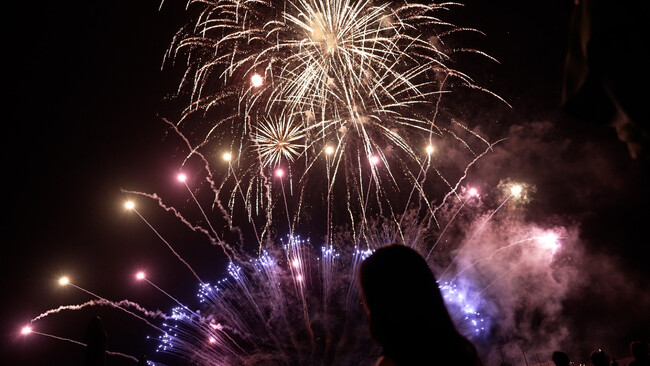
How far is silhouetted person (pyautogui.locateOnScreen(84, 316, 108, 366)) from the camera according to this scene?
478 centimetres

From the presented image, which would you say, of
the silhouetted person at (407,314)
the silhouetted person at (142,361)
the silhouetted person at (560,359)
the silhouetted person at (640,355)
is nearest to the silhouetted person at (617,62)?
the silhouetted person at (407,314)

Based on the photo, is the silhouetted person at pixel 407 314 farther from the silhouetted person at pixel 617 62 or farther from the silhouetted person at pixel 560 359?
the silhouetted person at pixel 560 359

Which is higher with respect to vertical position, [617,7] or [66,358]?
[66,358]

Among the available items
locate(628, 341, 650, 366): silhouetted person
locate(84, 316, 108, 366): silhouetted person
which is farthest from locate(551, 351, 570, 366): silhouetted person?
locate(84, 316, 108, 366): silhouetted person

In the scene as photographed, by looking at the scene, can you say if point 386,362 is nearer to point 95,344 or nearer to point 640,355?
point 95,344

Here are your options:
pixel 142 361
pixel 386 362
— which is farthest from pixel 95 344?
pixel 386 362

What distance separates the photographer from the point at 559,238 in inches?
689

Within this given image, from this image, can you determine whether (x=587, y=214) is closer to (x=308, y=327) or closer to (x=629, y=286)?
(x=629, y=286)

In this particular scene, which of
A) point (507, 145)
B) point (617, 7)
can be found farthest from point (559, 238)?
point (617, 7)

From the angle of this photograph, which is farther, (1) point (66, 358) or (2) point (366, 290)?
(1) point (66, 358)

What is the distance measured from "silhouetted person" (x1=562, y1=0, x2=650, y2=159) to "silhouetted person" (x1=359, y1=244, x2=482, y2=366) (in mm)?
917

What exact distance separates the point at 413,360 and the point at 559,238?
19.3 meters

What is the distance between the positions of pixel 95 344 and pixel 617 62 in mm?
5856

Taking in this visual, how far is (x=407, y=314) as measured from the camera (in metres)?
1.51
